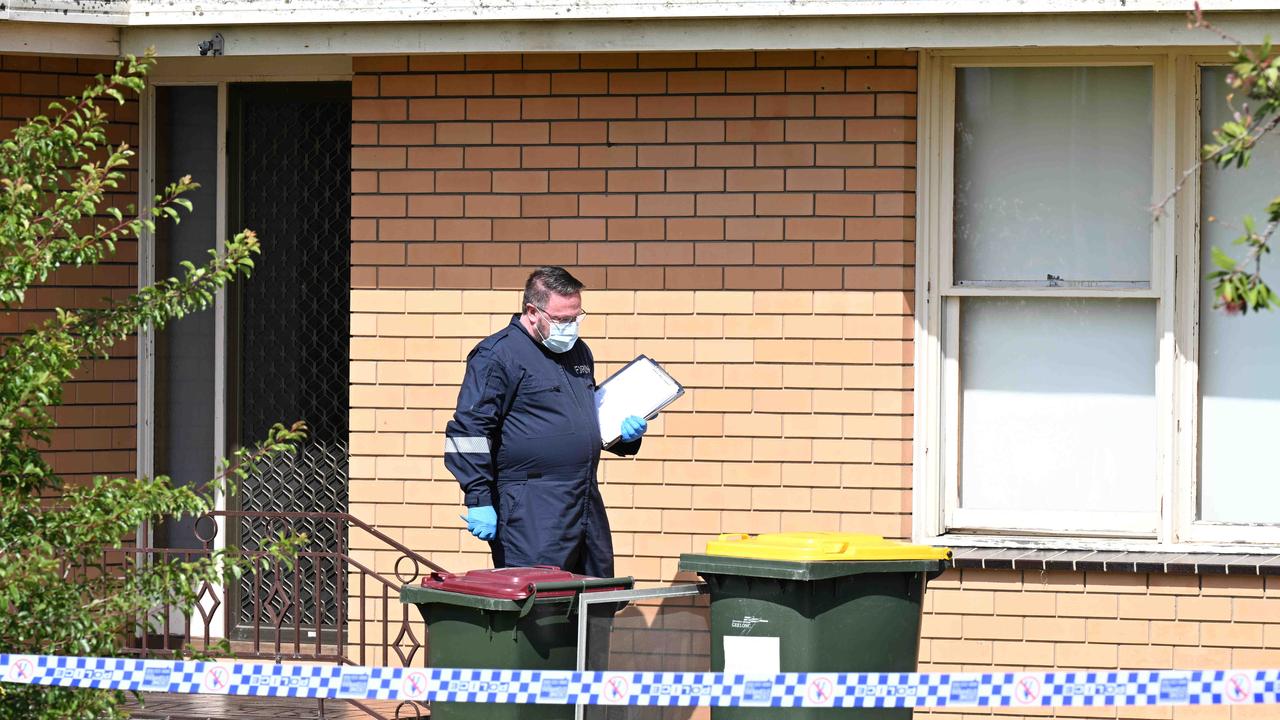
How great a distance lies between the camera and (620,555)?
7406mm

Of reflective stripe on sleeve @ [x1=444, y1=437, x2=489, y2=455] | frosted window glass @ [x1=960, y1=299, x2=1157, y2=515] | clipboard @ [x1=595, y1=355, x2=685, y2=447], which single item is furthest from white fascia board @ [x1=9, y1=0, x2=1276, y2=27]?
reflective stripe on sleeve @ [x1=444, y1=437, x2=489, y2=455]

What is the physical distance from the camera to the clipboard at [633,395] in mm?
6484

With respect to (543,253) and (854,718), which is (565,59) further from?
(854,718)

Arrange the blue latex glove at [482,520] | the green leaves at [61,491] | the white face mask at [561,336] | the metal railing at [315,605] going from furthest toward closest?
the metal railing at [315,605]
the white face mask at [561,336]
the blue latex glove at [482,520]
the green leaves at [61,491]

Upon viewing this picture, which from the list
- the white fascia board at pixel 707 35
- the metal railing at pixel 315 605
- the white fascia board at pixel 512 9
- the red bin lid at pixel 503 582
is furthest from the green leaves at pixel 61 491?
the white fascia board at pixel 707 35

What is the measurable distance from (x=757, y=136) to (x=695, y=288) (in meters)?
0.68

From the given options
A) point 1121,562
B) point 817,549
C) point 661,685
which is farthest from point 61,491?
point 1121,562

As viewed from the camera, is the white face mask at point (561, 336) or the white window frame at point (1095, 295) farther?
the white window frame at point (1095, 295)

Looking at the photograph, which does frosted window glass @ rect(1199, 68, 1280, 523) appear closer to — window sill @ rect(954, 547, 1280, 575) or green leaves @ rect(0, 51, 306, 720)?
window sill @ rect(954, 547, 1280, 575)

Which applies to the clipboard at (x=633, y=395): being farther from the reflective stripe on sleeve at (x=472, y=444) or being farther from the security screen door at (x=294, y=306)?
the security screen door at (x=294, y=306)

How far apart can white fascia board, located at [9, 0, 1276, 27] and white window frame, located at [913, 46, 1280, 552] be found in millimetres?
543

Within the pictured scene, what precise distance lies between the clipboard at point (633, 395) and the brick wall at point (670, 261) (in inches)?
33.4

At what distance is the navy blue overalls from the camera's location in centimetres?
619

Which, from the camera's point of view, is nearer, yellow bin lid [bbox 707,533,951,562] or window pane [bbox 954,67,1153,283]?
yellow bin lid [bbox 707,533,951,562]
